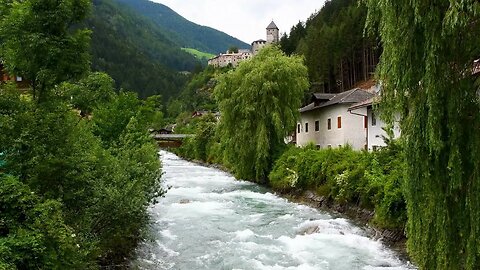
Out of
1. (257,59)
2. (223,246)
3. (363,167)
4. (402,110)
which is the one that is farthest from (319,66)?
(402,110)

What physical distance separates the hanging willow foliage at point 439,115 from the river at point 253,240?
4.51 meters

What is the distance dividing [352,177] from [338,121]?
52.2 feet

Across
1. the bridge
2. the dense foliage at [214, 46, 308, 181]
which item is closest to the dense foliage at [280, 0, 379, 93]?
the bridge

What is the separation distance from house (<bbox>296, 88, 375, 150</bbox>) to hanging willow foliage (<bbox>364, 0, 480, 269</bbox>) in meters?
23.9

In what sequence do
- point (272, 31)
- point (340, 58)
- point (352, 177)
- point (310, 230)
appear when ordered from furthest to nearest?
1. point (272, 31)
2. point (340, 58)
3. point (352, 177)
4. point (310, 230)

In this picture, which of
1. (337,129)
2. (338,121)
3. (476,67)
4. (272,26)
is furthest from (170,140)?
(272,26)

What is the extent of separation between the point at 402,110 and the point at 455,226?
226 centimetres

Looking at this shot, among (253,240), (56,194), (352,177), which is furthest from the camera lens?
(352,177)

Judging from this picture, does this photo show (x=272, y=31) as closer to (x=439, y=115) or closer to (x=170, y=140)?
(x=170, y=140)

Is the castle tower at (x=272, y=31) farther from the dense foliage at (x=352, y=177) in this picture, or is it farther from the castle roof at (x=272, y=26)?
the dense foliage at (x=352, y=177)

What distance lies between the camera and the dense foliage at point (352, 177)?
601 inches

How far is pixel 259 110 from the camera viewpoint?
31609 mm

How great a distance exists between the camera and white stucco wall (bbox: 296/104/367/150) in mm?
34000

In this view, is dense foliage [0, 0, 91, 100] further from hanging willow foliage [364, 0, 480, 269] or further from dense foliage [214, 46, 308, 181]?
dense foliage [214, 46, 308, 181]
